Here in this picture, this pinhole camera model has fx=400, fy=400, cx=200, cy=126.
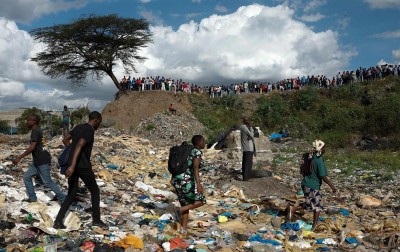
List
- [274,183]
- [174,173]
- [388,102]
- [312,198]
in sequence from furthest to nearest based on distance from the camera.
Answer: [388,102] < [274,183] < [312,198] < [174,173]

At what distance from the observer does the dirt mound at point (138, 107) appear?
2383cm

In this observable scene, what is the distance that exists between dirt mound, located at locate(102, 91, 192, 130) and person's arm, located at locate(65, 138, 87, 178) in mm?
18516

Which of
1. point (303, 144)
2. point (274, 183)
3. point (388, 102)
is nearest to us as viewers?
point (274, 183)

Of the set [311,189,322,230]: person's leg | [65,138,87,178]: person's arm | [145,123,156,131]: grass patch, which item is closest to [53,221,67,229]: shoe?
[65,138,87,178]: person's arm

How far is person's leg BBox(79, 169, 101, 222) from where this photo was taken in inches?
182

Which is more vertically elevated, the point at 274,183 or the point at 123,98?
the point at 123,98

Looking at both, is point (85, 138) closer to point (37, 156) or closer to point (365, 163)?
point (37, 156)

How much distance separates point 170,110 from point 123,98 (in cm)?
358

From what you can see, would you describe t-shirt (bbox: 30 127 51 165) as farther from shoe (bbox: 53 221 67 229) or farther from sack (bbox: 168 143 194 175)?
sack (bbox: 168 143 194 175)

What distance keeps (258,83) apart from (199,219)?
25047mm

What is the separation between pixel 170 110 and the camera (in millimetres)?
24688

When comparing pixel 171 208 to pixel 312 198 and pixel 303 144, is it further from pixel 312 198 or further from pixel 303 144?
pixel 303 144

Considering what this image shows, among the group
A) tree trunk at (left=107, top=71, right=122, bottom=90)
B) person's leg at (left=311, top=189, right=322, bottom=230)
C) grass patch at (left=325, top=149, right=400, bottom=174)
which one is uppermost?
tree trunk at (left=107, top=71, right=122, bottom=90)

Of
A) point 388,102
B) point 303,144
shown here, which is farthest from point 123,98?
point 388,102
